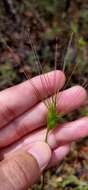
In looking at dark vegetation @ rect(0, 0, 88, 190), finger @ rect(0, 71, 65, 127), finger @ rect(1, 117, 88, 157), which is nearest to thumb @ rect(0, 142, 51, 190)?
finger @ rect(1, 117, 88, 157)

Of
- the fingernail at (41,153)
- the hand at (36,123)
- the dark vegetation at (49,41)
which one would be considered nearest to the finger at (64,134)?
the hand at (36,123)

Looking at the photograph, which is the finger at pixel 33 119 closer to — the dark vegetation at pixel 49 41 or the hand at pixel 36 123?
the hand at pixel 36 123

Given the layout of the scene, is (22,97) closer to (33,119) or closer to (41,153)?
(33,119)

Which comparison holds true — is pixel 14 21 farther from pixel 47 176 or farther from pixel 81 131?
pixel 81 131

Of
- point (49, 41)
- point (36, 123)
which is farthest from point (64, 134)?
point (49, 41)

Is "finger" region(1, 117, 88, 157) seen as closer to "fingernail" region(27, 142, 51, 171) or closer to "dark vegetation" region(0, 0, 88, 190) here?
"fingernail" region(27, 142, 51, 171)

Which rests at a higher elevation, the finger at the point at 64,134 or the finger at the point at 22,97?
the finger at the point at 22,97

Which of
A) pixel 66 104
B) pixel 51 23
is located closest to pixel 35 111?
pixel 66 104
